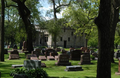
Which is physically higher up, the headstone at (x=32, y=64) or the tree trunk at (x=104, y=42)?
the tree trunk at (x=104, y=42)

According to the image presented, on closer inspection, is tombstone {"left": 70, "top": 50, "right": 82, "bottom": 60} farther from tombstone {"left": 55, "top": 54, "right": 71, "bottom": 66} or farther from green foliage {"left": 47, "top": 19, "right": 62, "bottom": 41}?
green foliage {"left": 47, "top": 19, "right": 62, "bottom": 41}

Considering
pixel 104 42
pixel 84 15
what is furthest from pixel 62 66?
pixel 84 15

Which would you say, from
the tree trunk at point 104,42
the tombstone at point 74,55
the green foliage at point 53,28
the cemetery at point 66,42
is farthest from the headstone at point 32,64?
the green foliage at point 53,28

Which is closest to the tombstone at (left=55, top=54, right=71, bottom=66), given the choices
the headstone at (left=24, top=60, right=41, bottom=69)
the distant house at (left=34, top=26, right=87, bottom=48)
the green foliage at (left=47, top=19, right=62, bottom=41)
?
the headstone at (left=24, top=60, right=41, bottom=69)

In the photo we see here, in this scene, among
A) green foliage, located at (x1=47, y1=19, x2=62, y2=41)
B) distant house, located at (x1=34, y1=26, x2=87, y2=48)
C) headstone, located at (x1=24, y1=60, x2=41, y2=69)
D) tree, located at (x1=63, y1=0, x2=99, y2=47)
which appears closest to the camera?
headstone, located at (x1=24, y1=60, x2=41, y2=69)

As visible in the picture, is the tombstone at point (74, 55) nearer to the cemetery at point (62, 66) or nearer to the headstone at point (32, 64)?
the cemetery at point (62, 66)

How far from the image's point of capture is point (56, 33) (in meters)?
40.0

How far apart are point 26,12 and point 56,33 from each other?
14583 mm

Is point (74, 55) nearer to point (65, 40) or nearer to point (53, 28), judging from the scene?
point (53, 28)

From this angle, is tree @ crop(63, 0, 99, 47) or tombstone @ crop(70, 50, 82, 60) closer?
tombstone @ crop(70, 50, 82, 60)

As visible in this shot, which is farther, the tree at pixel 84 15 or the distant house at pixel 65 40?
the distant house at pixel 65 40

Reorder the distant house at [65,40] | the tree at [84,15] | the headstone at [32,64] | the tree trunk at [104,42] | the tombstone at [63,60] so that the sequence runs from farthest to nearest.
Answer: the distant house at [65,40] < the tree at [84,15] < the tombstone at [63,60] < the headstone at [32,64] < the tree trunk at [104,42]

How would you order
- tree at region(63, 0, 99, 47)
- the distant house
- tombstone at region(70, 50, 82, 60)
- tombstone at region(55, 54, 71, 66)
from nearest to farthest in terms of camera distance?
tombstone at region(55, 54, 71, 66) < tombstone at region(70, 50, 82, 60) < tree at region(63, 0, 99, 47) < the distant house

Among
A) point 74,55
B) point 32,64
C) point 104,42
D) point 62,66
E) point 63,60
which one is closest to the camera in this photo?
point 104,42
